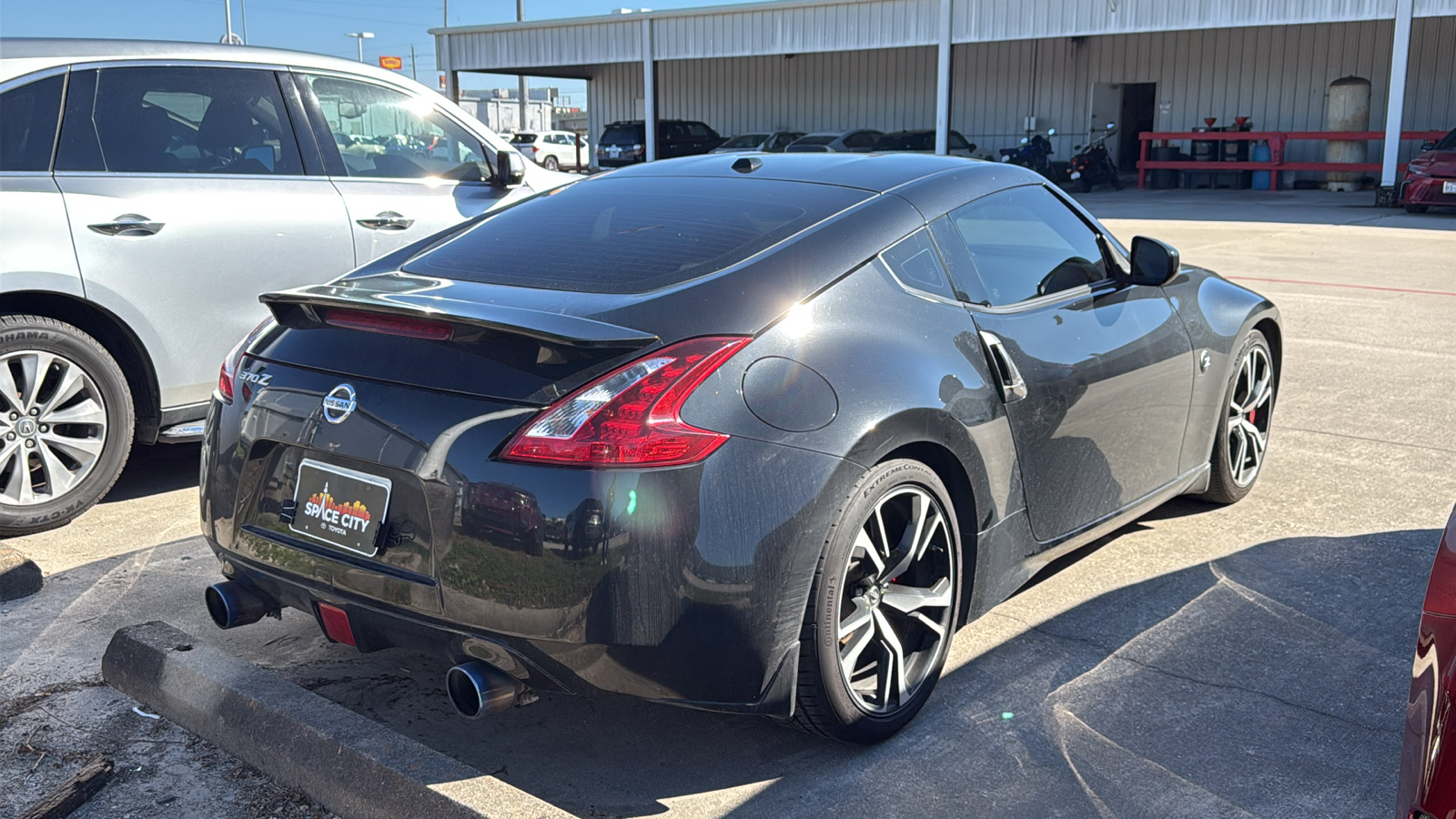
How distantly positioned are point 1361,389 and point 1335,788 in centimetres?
497

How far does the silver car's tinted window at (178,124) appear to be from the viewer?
196 inches

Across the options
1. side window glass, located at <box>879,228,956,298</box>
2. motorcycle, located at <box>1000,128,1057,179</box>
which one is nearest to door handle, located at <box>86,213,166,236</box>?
side window glass, located at <box>879,228,956,298</box>

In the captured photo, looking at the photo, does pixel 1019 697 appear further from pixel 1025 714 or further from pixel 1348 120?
pixel 1348 120

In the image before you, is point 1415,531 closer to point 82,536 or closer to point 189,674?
point 189,674

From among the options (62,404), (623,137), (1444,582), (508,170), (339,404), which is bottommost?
(62,404)

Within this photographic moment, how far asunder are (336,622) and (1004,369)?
1836 millimetres

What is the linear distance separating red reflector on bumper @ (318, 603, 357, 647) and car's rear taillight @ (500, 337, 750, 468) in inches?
24.7

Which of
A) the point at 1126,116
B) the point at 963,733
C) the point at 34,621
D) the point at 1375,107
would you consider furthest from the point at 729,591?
the point at 1126,116

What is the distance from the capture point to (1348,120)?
29.6 m

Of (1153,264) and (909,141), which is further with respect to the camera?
(909,141)

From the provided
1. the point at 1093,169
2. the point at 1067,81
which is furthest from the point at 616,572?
the point at 1067,81

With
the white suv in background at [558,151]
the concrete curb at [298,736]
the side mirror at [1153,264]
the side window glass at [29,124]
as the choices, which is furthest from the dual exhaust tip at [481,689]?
the white suv in background at [558,151]

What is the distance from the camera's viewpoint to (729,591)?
271cm

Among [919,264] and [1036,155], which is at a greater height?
[1036,155]
